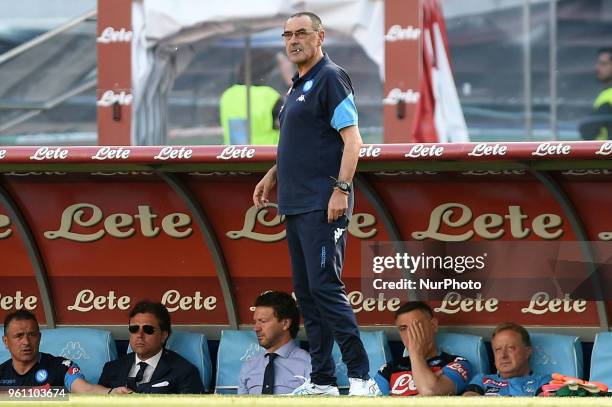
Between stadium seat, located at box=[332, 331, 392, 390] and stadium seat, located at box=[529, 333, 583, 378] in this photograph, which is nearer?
stadium seat, located at box=[529, 333, 583, 378]

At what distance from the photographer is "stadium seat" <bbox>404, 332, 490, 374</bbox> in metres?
8.83

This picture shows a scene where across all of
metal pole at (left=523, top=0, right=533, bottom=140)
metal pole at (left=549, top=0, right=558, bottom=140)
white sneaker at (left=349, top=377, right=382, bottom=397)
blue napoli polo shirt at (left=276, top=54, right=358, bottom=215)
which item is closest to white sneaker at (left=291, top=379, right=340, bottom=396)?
white sneaker at (left=349, top=377, right=382, bottom=397)

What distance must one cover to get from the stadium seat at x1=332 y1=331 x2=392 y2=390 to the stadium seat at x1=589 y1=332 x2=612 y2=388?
49.0 inches

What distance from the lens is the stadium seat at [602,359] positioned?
27.9 ft

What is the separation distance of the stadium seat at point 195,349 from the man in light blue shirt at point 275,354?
1.00ft

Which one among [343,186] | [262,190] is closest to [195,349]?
[262,190]

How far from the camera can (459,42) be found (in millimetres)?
13094

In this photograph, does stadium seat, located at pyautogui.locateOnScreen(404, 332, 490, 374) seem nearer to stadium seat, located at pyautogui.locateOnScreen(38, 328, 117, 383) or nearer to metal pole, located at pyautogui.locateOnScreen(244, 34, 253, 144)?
stadium seat, located at pyautogui.locateOnScreen(38, 328, 117, 383)

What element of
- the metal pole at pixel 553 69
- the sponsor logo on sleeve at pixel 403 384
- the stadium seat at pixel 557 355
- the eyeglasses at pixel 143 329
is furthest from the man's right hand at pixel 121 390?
the metal pole at pixel 553 69

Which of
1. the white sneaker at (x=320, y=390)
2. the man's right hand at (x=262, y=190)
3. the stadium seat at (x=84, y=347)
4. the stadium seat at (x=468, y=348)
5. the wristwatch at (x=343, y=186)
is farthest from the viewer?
the stadium seat at (x=84, y=347)

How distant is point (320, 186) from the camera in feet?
23.1

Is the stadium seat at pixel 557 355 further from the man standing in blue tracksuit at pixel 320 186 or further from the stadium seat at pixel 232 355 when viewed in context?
the man standing in blue tracksuit at pixel 320 186

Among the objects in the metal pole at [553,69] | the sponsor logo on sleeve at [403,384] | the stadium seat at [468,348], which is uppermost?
the metal pole at [553,69]

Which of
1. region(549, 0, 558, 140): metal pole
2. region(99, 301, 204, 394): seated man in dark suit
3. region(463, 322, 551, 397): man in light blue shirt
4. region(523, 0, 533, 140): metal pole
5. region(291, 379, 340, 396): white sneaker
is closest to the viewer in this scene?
region(291, 379, 340, 396): white sneaker
